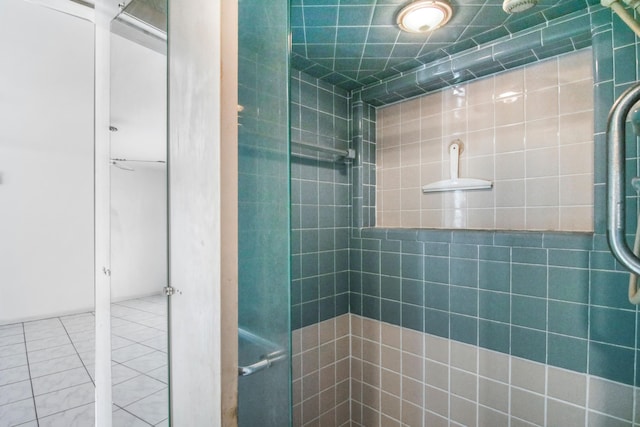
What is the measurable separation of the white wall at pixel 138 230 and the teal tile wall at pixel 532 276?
1.05 meters

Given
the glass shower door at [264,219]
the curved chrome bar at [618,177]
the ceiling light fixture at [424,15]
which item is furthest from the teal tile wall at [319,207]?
the curved chrome bar at [618,177]

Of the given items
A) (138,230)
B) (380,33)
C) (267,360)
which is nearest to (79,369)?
(138,230)

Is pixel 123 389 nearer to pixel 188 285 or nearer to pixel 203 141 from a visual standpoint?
pixel 188 285

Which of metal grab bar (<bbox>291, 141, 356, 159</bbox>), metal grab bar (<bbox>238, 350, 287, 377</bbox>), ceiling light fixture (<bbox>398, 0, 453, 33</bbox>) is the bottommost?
metal grab bar (<bbox>238, 350, 287, 377</bbox>)

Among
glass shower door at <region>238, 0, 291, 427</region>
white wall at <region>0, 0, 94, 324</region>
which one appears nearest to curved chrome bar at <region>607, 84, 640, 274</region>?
glass shower door at <region>238, 0, 291, 427</region>

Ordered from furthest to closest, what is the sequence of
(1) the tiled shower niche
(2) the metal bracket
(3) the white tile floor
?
(1) the tiled shower niche
(3) the white tile floor
(2) the metal bracket

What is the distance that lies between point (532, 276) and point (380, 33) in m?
1.09

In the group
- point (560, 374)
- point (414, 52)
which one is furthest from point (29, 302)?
point (560, 374)

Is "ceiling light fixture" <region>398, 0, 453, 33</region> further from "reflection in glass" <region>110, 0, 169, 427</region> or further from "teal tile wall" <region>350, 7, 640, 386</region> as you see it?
"reflection in glass" <region>110, 0, 169, 427</region>

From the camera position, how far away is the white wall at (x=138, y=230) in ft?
2.33

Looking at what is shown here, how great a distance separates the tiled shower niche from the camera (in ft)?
3.49

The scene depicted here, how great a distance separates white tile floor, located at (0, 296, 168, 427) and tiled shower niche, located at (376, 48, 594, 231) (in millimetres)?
1211

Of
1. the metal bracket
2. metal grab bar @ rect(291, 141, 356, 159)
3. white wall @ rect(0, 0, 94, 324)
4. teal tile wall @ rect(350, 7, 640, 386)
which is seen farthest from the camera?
white wall @ rect(0, 0, 94, 324)

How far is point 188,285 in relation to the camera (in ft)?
1.89
